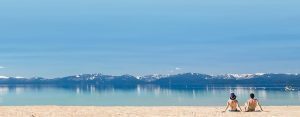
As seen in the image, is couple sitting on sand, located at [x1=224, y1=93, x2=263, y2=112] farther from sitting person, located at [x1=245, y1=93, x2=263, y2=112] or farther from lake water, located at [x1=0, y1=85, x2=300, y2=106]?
lake water, located at [x1=0, y1=85, x2=300, y2=106]

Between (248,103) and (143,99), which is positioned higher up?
(248,103)

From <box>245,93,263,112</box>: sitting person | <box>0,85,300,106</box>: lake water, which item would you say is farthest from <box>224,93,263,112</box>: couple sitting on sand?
<box>0,85,300,106</box>: lake water

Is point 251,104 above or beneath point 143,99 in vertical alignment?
above

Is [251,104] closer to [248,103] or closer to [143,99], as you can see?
[248,103]

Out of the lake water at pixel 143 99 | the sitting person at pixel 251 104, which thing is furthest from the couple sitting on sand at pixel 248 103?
the lake water at pixel 143 99

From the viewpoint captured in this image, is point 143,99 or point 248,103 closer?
→ point 248,103

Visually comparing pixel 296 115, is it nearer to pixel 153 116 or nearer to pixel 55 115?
pixel 153 116

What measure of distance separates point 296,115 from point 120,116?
816 centimetres

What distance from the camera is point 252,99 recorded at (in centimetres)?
Result: 2638

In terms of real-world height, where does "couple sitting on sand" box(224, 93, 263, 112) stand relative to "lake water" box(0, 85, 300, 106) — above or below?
above

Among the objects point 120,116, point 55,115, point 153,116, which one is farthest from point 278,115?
point 55,115

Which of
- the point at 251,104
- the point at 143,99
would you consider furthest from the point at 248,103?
the point at 143,99

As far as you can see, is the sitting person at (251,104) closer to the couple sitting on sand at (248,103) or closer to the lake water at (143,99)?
the couple sitting on sand at (248,103)

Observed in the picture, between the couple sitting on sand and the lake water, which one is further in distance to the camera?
the lake water
